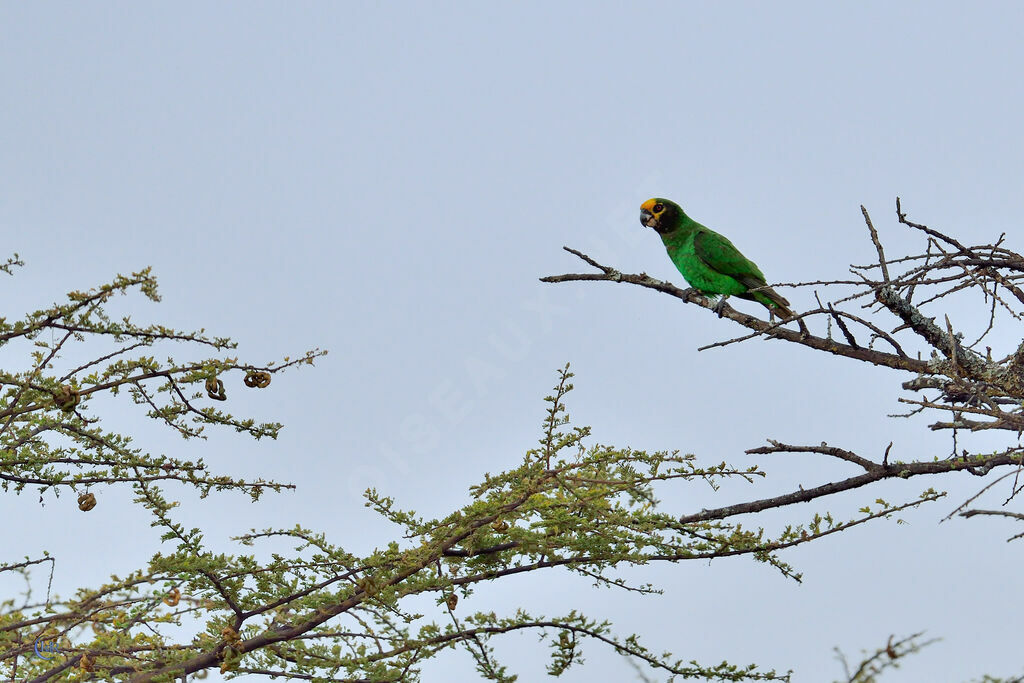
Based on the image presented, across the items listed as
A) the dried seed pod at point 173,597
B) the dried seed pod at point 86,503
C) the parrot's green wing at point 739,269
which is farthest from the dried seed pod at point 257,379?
the parrot's green wing at point 739,269

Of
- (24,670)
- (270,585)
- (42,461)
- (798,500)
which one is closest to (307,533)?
(270,585)

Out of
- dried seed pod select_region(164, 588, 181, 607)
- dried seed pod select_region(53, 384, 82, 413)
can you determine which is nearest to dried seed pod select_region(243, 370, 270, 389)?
dried seed pod select_region(53, 384, 82, 413)

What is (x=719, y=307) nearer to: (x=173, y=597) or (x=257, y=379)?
(x=257, y=379)

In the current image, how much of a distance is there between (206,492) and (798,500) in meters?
3.59

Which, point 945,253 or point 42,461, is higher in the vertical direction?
point 42,461

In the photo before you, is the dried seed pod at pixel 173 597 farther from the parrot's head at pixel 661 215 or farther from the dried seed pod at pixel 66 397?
the parrot's head at pixel 661 215

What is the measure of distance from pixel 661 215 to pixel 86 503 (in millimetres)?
5020

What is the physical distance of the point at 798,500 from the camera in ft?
16.3

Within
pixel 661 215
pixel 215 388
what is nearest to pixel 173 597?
pixel 215 388

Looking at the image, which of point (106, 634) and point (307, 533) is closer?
point (307, 533)

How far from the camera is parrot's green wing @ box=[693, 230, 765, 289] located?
6305 millimetres

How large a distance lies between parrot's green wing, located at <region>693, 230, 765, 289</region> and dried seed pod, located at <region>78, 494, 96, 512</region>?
14.8ft

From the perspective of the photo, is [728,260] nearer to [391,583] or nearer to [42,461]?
[391,583]

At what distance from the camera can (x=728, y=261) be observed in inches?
249
